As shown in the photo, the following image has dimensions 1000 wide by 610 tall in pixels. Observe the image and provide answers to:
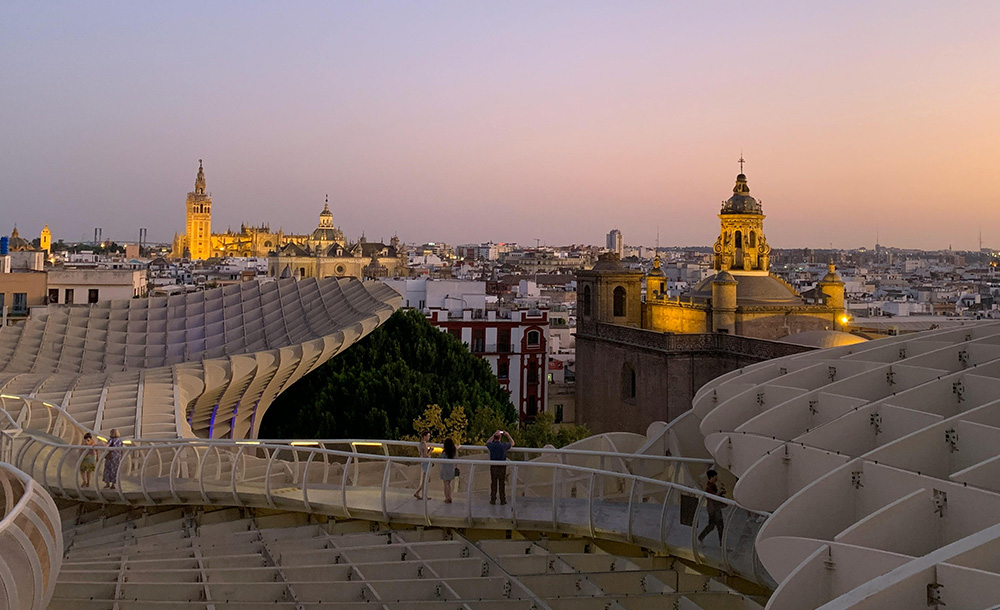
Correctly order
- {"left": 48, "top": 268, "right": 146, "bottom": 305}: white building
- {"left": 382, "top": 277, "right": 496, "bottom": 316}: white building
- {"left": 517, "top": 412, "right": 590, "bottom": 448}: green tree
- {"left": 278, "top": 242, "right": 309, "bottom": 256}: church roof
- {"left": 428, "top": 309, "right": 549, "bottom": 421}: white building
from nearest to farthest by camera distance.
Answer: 1. {"left": 517, "top": 412, "right": 590, "bottom": 448}: green tree
2. {"left": 48, "top": 268, "right": 146, "bottom": 305}: white building
3. {"left": 428, "top": 309, "right": 549, "bottom": 421}: white building
4. {"left": 382, "top": 277, "right": 496, "bottom": 316}: white building
5. {"left": 278, "top": 242, "right": 309, "bottom": 256}: church roof

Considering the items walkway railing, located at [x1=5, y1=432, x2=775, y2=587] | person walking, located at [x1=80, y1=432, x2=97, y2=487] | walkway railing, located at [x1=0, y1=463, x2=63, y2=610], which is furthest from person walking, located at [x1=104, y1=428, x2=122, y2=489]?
walkway railing, located at [x1=0, y1=463, x2=63, y2=610]

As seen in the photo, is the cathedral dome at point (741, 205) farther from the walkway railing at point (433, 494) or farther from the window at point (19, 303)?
the walkway railing at point (433, 494)

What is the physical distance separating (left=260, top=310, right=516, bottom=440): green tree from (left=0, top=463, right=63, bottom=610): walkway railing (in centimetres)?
1830

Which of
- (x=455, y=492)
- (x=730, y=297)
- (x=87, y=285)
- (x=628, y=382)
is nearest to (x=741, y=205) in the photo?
(x=730, y=297)

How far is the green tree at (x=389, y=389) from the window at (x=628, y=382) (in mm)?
7276

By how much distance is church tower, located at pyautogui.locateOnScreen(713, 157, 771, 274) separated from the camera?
139 feet

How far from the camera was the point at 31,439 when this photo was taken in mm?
13203

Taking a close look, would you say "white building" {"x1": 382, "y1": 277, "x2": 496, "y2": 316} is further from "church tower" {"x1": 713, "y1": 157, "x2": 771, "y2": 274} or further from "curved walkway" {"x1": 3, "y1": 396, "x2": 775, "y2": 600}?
"curved walkway" {"x1": 3, "y1": 396, "x2": 775, "y2": 600}

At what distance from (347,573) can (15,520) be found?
357 cm

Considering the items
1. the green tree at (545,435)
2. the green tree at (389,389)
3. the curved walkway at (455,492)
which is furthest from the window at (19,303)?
the curved walkway at (455,492)

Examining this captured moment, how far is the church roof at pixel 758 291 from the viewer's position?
38969mm

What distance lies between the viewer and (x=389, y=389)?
27891mm

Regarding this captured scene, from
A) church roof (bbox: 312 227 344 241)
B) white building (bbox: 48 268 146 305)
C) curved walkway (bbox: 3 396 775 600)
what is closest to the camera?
curved walkway (bbox: 3 396 775 600)

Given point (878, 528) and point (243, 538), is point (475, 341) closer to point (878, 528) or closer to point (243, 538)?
point (243, 538)
